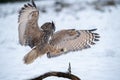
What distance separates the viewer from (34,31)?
6.58ft

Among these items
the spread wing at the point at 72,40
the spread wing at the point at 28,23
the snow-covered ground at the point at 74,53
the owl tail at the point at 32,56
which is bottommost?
the owl tail at the point at 32,56

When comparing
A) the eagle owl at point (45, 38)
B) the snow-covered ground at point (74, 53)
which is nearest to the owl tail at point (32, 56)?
the eagle owl at point (45, 38)

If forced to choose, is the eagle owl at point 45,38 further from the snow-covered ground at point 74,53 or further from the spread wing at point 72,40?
the snow-covered ground at point 74,53

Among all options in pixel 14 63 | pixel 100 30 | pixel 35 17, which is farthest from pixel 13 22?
pixel 35 17

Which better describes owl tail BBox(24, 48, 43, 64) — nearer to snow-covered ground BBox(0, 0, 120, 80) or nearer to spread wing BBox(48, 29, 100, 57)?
spread wing BBox(48, 29, 100, 57)

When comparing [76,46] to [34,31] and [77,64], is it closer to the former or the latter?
[34,31]

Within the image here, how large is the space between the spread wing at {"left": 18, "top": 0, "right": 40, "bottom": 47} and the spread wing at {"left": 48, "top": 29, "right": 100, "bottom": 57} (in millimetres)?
109

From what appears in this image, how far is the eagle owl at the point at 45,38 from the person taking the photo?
6.50ft

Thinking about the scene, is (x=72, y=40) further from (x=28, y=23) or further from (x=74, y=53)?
(x=74, y=53)

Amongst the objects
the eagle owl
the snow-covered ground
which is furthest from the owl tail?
the snow-covered ground

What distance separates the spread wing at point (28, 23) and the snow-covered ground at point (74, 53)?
635mm

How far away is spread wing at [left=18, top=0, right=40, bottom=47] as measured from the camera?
2.01m

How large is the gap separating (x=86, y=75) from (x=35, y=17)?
0.80 metres

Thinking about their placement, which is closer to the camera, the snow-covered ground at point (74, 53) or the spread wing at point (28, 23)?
the spread wing at point (28, 23)
